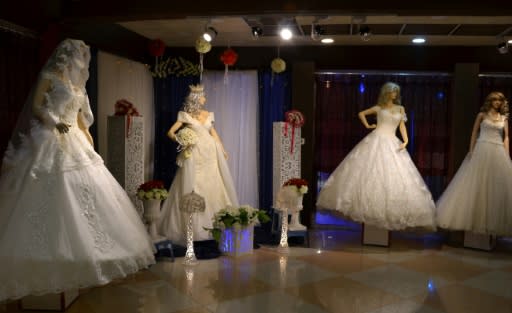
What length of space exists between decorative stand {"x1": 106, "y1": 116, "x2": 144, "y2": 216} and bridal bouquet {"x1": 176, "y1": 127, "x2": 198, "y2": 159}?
0.54m

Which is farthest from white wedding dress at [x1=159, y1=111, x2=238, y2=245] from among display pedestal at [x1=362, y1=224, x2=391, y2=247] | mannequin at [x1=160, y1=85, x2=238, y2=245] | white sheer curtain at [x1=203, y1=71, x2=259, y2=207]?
display pedestal at [x1=362, y1=224, x2=391, y2=247]

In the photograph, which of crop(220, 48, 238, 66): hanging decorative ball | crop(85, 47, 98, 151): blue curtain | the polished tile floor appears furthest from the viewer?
crop(220, 48, 238, 66): hanging decorative ball

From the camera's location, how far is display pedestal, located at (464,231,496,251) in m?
5.79

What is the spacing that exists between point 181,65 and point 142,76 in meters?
0.63

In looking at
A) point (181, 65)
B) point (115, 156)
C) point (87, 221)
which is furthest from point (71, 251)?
point (181, 65)

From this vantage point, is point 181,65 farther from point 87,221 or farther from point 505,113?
point 505,113

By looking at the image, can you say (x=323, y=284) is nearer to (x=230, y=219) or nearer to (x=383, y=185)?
(x=230, y=219)

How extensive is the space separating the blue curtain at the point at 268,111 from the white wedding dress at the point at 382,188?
57.0 inches

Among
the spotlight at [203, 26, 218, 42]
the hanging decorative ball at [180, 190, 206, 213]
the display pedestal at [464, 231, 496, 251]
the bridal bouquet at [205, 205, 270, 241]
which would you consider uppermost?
the spotlight at [203, 26, 218, 42]

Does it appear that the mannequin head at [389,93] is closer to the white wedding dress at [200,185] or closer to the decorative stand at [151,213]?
the white wedding dress at [200,185]

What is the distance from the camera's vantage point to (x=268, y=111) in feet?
23.5

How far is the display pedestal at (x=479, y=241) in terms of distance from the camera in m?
5.79

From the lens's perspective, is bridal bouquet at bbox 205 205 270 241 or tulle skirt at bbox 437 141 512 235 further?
tulle skirt at bbox 437 141 512 235

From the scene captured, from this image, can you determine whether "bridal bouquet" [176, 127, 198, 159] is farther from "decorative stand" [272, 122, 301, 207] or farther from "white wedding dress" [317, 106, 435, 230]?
"white wedding dress" [317, 106, 435, 230]
